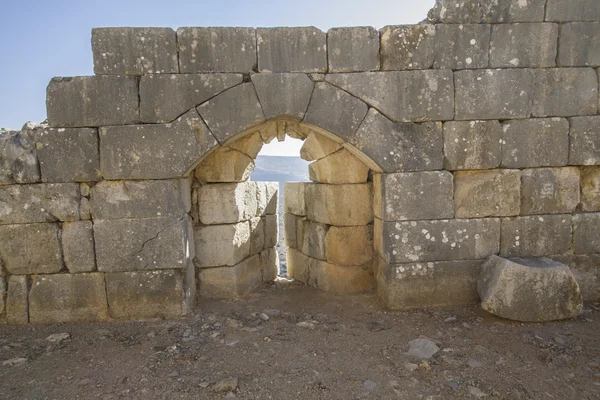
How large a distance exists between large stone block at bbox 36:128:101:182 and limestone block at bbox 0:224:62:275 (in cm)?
57

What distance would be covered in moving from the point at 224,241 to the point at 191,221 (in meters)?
0.48

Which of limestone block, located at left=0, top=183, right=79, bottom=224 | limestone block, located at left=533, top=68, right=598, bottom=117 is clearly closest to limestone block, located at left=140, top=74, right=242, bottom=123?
limestone block, located at left=0, top=183, right=79, bottom=224

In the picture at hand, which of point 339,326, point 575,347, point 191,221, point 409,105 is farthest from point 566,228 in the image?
point 191,221

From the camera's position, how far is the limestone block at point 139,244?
145 inches

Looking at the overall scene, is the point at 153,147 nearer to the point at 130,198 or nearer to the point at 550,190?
the point at 130,198

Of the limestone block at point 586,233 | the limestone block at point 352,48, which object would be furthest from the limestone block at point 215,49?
the limestone block at point 586,233

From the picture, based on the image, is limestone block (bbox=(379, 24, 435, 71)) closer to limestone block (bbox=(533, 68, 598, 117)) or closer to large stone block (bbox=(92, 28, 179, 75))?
limestone block (bbox=(533, 68, 598, 117))

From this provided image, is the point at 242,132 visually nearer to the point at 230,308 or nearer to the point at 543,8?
the point at 230,308

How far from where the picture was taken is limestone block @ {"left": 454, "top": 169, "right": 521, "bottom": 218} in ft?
12.6

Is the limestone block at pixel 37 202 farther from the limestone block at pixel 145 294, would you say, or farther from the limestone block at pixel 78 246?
the limestone block at pixel 145 294

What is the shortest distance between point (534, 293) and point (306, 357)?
7.78 feet

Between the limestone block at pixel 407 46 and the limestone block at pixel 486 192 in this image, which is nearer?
the limestone block at pixel 407 46

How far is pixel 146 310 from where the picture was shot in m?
3.77

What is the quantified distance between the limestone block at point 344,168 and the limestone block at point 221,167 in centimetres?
112
